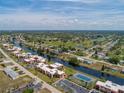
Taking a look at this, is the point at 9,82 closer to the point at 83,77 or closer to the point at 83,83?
A: the point at 83,83

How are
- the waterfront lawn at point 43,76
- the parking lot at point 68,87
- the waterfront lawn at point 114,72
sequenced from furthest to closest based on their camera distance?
the waterfront lawn at point 114,72
the waterfront lawn at point 43,76
the parking lot at point 68,87

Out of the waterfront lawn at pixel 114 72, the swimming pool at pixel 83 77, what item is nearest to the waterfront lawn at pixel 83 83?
the swimming pool at pixel 83 77

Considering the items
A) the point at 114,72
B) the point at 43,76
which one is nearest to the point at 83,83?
the point at 43,76

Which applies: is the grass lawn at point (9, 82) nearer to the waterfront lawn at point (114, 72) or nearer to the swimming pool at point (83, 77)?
the swimming pool at point (83, 77)

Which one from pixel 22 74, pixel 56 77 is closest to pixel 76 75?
pixel 56 77

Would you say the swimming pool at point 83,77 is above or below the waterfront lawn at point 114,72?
above

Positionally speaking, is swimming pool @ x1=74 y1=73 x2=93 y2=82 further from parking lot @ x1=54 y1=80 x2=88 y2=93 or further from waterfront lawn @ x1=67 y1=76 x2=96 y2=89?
parking lot @ x1=54 y1=80 x2=88 y2=93

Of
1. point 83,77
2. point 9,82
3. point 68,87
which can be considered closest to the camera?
point 68,87

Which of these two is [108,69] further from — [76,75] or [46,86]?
[46,86]
